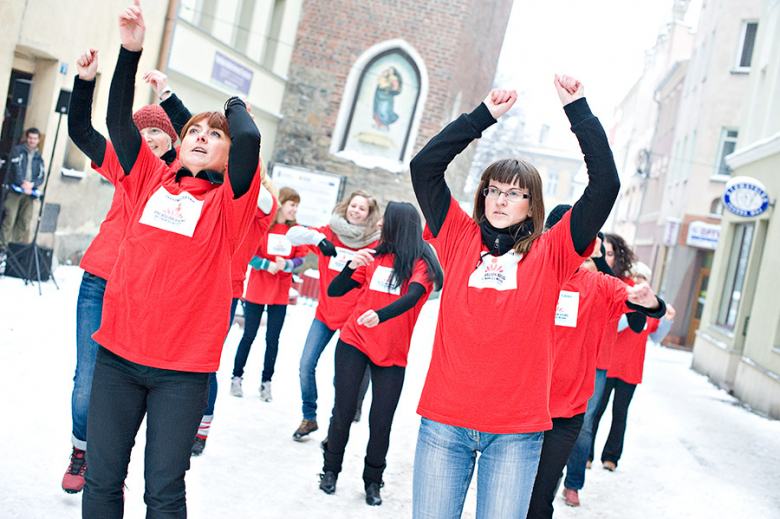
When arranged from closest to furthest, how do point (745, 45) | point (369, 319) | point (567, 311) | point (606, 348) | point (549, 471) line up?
point (549, 471)
point (567, 311)
point (369, 319)
point (606, 348)
point (745, 45)

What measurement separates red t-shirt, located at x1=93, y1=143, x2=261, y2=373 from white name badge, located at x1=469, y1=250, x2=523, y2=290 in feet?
2.92

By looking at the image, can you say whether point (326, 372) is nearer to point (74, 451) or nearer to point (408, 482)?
point (408, 482)

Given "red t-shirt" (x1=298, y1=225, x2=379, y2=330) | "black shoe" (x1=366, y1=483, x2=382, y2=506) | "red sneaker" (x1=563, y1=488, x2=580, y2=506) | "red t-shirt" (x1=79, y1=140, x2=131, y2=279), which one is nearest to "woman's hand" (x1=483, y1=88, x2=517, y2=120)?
"red t-shirt" (x1=79, y1=140, x2=131, y2=279)

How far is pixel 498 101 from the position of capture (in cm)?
275

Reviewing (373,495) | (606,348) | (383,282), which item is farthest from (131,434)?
(606,348)

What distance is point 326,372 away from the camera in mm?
8953

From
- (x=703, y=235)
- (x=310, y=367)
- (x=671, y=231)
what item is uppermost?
(x=671, y=231)

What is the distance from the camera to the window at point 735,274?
1510 cm

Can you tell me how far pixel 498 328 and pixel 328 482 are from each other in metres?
2.50

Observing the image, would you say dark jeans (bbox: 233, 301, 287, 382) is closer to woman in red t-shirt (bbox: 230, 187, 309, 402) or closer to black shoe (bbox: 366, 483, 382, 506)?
woman in red t-shirt (bbox: 230, 187, 309, 402)

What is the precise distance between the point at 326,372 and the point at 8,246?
468 cm

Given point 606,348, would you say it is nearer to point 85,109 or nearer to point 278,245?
point 278,245

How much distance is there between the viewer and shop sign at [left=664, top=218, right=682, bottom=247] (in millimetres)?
25527

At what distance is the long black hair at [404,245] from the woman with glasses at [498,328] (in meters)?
2.03
